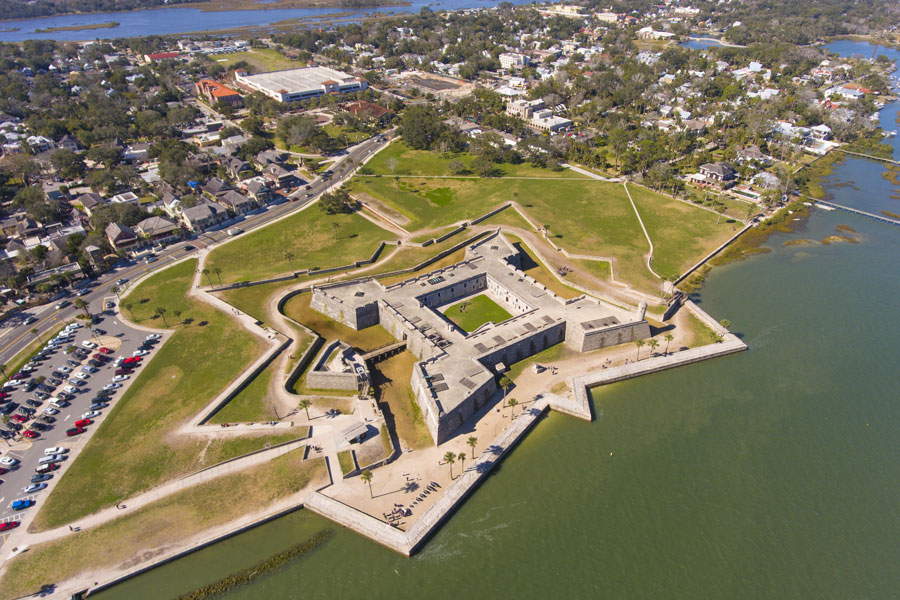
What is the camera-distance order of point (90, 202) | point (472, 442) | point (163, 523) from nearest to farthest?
1. point (163, 523)
2. point (472, 442)
3. point (90, 202)

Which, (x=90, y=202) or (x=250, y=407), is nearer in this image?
(x=250, y=407)

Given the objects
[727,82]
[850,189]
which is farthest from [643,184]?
[727,82]

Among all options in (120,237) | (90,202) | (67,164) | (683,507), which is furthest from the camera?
(67,164)

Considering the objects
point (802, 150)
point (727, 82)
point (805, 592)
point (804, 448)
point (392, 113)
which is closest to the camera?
point (805, 592)

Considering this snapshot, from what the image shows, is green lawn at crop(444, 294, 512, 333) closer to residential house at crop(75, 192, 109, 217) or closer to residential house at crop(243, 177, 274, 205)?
residential house at crop(243, 177, 274, 205)

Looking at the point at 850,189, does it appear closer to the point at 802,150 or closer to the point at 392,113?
the point at 802,150

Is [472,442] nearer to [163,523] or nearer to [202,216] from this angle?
[163,523]

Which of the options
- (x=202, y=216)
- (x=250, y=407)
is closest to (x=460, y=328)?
(x=250, y=407)

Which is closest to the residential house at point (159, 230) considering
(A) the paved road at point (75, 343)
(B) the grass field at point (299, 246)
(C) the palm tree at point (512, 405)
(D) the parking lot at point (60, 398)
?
(A) the paved road at point (75, 343)

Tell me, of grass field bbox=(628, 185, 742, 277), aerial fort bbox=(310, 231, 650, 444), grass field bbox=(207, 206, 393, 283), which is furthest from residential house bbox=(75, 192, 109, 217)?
grass field bbox=(628, 185, 742, 277)
